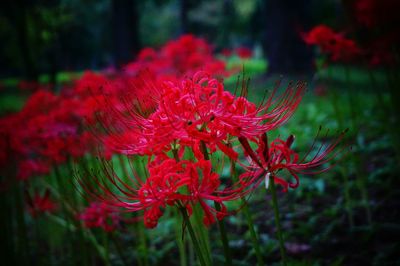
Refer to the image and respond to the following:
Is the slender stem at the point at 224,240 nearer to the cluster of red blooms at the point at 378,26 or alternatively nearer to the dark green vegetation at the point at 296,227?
the dark green vegetation at the point at 296,227

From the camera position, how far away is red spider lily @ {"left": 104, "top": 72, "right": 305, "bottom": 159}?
89cm

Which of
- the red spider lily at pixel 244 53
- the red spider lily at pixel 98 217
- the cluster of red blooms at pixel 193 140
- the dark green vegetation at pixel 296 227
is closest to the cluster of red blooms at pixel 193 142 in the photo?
the cluster of red blooms at pixel 193 140

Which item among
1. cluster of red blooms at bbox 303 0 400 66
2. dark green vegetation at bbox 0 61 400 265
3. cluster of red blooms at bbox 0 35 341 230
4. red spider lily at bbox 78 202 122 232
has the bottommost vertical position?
dark green vegetation at bbox 0 61 400 265

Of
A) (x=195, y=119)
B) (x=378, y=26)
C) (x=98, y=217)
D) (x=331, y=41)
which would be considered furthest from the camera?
(x=378, y=26)

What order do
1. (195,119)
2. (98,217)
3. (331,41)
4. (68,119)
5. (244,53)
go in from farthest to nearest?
(244,53) < (68,119) < (331,41) < (98,217) < (195,119)

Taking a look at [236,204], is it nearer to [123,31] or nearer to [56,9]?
[123,31]

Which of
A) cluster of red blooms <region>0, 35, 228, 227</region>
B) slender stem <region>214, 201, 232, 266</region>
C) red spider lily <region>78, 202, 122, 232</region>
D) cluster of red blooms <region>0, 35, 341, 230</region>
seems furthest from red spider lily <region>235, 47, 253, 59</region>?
slender stem <region>214, 201, 232, 266</region>

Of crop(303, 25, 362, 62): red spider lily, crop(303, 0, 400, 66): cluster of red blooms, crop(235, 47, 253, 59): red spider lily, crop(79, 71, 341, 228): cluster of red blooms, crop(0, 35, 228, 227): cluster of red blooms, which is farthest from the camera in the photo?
crop(235, 47, 253, 59): red spider lily

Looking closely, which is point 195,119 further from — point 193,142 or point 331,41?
point 331,41

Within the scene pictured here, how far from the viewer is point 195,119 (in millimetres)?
915

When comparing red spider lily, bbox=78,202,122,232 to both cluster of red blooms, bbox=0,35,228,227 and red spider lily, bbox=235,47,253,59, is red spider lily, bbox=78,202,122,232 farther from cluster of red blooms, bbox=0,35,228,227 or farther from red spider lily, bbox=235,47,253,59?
red spider lily, bbox=235,47,253,59

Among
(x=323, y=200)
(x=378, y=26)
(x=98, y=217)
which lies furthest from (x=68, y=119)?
(x=378, y=26)

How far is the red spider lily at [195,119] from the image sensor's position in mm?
889

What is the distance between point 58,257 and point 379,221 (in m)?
2.34
